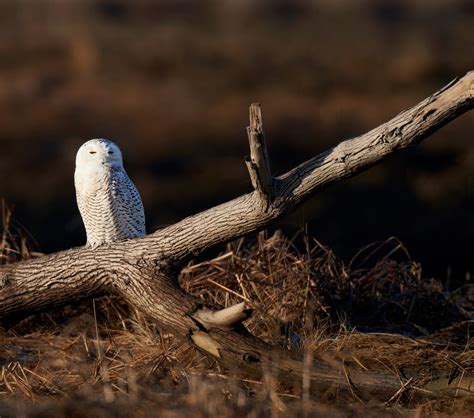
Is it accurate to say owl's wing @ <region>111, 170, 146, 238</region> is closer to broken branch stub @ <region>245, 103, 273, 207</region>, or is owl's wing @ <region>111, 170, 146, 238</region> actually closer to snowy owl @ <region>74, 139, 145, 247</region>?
snowy owl @ <region>74, 139, 145, 247</region>

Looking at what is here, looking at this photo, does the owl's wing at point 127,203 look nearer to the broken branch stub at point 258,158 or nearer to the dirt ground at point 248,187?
the dirt ground at point 248,187

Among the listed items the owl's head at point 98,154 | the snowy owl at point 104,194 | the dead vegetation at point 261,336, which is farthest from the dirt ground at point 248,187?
the owl's head at point 98,154

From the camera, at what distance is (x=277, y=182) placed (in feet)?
15.1

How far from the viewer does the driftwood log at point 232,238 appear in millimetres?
4488

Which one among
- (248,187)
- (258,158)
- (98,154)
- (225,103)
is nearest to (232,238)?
(258,158)

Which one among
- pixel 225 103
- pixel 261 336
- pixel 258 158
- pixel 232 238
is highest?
pixel 258 158

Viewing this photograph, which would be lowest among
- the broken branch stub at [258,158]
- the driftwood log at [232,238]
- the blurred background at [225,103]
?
the blurred background at [225,103]

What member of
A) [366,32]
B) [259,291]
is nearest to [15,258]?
[259,291]

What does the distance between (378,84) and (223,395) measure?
14088mm

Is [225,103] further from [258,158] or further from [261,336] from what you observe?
[258,158]

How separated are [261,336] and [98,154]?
112 centimetres

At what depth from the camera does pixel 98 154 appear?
5301mm

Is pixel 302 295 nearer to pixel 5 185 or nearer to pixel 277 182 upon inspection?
pixel 277 182

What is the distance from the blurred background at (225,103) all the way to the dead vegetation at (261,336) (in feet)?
15.2
